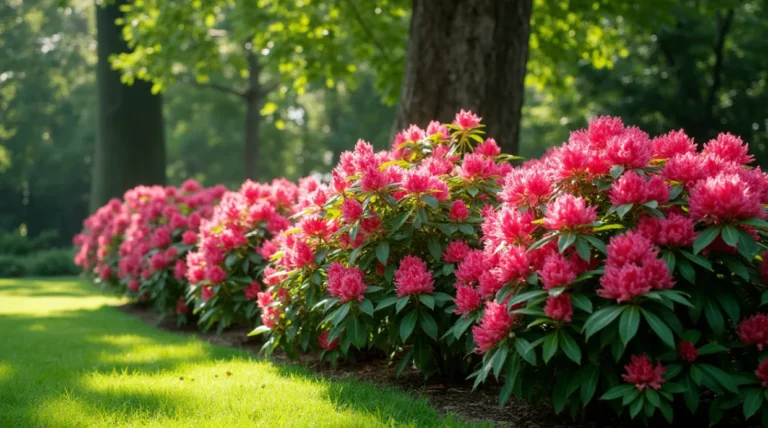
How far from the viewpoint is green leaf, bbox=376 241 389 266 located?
399 centimetres

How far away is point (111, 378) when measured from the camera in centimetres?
449

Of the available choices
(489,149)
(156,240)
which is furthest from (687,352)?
(156,240)

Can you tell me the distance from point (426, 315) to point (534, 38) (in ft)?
29.2

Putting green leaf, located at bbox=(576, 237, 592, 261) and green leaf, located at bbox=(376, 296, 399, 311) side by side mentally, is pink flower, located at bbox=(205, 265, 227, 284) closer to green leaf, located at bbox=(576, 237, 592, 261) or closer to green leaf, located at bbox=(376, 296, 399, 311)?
green leaf, located at bbox=(376, 296, 399, 311)

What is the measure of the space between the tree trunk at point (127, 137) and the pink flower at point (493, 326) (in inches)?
552

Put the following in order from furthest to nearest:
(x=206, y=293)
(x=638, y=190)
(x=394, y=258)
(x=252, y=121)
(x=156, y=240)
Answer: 1. (x=252, y=121)
2. (x=156, y=240)
3. (x=206, y=293)
4. (x=394, y=258)
5. (x=638, y=190)

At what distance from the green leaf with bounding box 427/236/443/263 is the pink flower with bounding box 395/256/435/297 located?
156mm

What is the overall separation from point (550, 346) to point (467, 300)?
0.65 meters

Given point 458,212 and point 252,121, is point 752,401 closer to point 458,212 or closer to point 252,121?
point 458,212

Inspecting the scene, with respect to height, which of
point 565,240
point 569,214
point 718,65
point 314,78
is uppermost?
point 718,65

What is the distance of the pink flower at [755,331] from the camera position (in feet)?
9.91

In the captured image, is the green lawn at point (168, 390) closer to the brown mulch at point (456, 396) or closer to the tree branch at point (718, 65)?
the brown mulch at point (456, 396)

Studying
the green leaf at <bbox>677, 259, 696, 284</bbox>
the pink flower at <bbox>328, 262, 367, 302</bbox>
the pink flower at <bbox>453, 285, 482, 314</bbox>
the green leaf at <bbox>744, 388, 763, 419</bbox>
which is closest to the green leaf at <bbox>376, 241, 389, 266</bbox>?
the pink flower at <bbox>328, 262, 367, 302</bbox>

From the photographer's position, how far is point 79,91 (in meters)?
41.3
